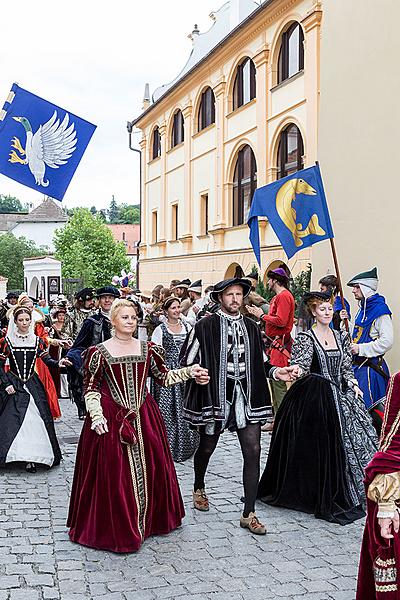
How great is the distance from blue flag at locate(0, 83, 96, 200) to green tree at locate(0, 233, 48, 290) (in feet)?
201

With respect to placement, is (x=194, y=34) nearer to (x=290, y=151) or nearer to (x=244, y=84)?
(x=244, y=84)

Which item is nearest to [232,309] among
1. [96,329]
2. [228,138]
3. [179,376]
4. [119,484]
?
[179,376]

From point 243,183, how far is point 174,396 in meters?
15.1

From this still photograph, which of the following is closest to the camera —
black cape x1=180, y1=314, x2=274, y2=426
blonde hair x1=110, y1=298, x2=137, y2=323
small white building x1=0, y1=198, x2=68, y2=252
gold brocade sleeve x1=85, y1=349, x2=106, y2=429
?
gold brocade sleeve x1=85, y1=349, x2=106, y2=429

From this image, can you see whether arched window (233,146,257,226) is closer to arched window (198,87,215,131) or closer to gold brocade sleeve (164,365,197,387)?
arched window (198,87,215,131)

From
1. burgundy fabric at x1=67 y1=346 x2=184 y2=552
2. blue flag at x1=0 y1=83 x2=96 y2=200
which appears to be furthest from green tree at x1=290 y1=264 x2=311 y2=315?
burgundy fabric at x1=67 y1=346 x2=184 y2=552

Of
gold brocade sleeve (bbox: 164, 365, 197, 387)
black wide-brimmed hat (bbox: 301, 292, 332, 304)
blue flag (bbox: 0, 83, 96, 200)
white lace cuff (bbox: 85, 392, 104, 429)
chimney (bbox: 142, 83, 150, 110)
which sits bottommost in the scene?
white lace cuff (bbox: 85, 392, 104, 429)

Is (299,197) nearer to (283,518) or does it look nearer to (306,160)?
(283,518)

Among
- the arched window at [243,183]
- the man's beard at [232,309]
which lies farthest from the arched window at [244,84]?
the man's beard at [232,309]

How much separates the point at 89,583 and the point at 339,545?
5.72 ft

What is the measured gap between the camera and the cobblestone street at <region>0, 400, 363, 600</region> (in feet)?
14.9

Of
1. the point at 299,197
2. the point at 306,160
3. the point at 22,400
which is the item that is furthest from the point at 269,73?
the point at 22,400

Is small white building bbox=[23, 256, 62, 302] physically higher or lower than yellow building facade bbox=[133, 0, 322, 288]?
lower

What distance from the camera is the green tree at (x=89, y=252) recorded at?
54.4 meters
